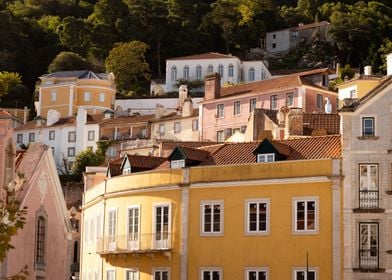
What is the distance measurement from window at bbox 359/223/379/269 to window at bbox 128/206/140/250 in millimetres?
10948

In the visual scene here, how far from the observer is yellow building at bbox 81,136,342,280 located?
48.9 meters

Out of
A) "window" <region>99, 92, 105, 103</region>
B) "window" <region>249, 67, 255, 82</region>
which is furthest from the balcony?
"window" <region>249, 67, 255, 82</region>

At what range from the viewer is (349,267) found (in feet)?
157

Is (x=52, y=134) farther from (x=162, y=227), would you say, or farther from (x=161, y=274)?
(x=161, y=274)

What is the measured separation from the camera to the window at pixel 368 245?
157ft

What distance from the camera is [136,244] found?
5338 centimetres

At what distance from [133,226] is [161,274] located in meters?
3.04

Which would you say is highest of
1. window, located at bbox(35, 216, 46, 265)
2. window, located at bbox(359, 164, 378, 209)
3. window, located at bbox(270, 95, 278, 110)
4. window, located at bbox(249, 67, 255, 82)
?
window, located at bbox(249, 67, 255, 82)

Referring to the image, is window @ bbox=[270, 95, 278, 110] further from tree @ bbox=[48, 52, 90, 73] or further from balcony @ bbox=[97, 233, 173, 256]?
tree @ bbox=[48, 52, 90, 73]

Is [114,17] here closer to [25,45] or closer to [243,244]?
[25,45]

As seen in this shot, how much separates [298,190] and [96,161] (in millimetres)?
68823

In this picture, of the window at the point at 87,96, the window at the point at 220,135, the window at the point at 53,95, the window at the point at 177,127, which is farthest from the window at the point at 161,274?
the window at the point at 53,95

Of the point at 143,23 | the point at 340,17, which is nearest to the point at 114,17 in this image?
the point at 143,23

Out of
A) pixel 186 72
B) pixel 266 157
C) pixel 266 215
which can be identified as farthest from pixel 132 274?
pixel 186 72
